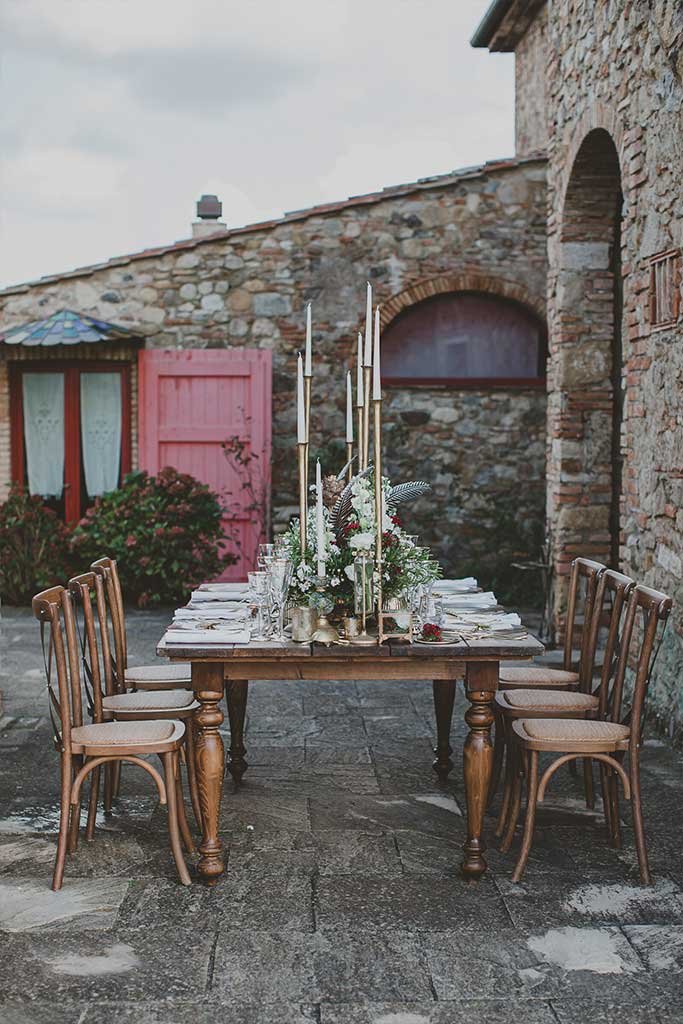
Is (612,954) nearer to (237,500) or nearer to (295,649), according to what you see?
(295,649)

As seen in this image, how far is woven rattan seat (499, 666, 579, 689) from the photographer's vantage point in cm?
432

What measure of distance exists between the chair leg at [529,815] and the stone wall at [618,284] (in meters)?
1.64

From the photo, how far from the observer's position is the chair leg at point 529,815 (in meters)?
3.55

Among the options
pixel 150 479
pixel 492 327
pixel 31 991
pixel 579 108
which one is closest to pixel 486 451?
pixel 492 327

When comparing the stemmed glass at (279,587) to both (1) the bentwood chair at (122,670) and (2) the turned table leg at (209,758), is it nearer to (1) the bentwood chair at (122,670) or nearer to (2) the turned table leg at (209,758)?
(2) the turned table leg at (209,758)

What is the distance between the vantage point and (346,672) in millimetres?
3572

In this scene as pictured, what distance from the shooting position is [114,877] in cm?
359

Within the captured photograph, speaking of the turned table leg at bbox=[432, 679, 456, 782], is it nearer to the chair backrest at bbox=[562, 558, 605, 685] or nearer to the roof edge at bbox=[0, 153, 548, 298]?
the chair backrest at bbox=[562, 558, 605, 685]

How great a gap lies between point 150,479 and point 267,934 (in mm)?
5856

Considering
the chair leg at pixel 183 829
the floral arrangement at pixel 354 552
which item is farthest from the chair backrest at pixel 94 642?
the floral arrangement at pixel 354 552

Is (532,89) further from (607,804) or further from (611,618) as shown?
(607,804)

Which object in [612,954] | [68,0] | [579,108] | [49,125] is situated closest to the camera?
[612,954]

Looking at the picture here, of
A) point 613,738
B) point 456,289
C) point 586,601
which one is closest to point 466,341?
point 456,289

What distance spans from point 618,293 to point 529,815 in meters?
4.39
